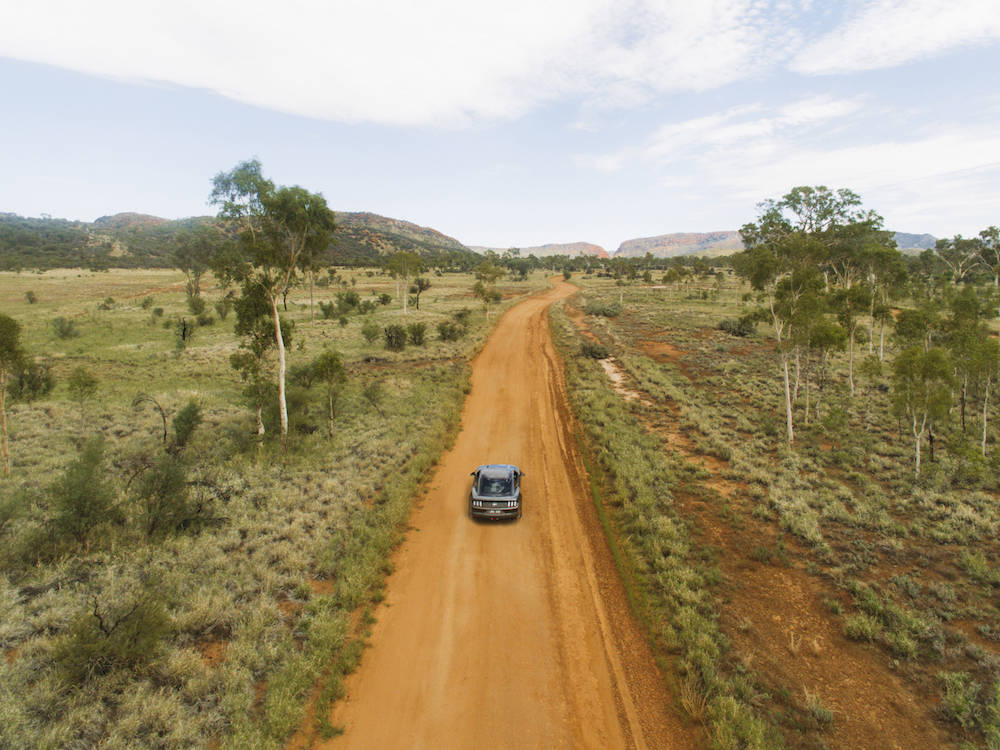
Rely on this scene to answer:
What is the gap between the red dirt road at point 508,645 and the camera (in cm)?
796

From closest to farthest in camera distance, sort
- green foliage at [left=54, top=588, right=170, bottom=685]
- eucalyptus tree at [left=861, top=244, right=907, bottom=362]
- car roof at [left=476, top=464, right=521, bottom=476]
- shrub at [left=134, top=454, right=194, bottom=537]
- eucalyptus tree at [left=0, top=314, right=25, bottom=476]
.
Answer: green foliage at [left=54, top=588, right=170, bottom=685] < shrub at [left=134, top=454, right=194, bottom=537] < eucalyptus tree at [left=0, top=314, right=25, bottom=476] < car roof at [left=476, top=464, right=521, bottom=476] < eucalyptus tree at [left=861, top=244, right=907, bottom=362]

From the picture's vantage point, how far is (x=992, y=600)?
1053 centimetres

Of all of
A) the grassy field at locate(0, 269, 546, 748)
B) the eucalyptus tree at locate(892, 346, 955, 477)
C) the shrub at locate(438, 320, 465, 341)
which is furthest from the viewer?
the shrub at locate(438, 320, 465, 341)

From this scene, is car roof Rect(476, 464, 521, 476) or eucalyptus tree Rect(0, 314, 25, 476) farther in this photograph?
car roof Rect(476, 464, 521, 476)

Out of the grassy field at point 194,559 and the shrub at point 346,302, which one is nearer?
the grassy field at point 194,559

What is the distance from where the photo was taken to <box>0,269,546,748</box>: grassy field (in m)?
7.38

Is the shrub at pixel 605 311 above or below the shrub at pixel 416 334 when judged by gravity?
above

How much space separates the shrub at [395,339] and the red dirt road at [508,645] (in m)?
23.9

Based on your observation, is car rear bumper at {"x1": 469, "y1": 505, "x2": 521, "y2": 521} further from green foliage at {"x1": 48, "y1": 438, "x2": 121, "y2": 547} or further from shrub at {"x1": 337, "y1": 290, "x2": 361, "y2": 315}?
shrub at {"x1": 337, "y1": 290, "x2": 361, "y2": 315}

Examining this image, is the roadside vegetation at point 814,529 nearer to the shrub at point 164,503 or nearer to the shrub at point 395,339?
the shrub at point 164,503

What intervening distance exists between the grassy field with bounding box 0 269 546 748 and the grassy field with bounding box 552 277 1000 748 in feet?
24.7

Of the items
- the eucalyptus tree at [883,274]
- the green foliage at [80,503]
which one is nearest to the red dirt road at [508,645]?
the green foliage at [80,503]

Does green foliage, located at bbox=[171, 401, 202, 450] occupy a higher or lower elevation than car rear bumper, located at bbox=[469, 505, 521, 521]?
higher

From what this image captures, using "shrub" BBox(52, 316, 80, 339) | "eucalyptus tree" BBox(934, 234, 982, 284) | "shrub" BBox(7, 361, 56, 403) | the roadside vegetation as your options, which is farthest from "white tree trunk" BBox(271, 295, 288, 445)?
"eucalyptus tree" BBox(934, 234, 982, 284)
